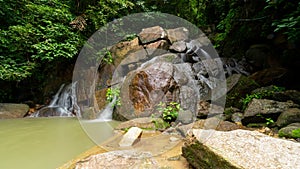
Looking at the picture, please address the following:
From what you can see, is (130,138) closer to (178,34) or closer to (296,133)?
(296,133)

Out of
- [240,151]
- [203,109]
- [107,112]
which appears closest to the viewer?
[240,151]

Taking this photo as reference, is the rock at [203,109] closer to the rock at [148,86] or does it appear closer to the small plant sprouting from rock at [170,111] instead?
the small plant sprouting from rock at [170,111]

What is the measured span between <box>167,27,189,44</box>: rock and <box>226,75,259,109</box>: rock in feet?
11.2

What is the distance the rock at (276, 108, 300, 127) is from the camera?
2878 millimetres

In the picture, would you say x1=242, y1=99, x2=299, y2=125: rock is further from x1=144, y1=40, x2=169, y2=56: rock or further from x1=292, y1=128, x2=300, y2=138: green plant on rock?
x1=144, y1=40, x2=169, y2=56: rock

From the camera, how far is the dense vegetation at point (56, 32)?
5406 millimetres

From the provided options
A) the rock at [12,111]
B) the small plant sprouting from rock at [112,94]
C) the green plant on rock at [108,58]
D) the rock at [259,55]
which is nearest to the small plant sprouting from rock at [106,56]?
the green plant on rock at [108,58]

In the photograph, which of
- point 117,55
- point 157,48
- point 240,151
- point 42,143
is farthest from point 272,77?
point 42,143

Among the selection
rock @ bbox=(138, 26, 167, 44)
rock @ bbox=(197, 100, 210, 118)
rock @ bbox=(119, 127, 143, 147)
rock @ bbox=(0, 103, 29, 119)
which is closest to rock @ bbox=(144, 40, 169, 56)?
rock @ bbox=(138, 26, 167, 44)

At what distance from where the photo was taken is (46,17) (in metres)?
5.87

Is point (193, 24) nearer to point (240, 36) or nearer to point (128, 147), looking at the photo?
point (240, 36)

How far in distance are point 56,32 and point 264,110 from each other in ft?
18.8

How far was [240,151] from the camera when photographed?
5.23ft

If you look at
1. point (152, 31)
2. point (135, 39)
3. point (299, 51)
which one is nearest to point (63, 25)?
point (135, 39)
